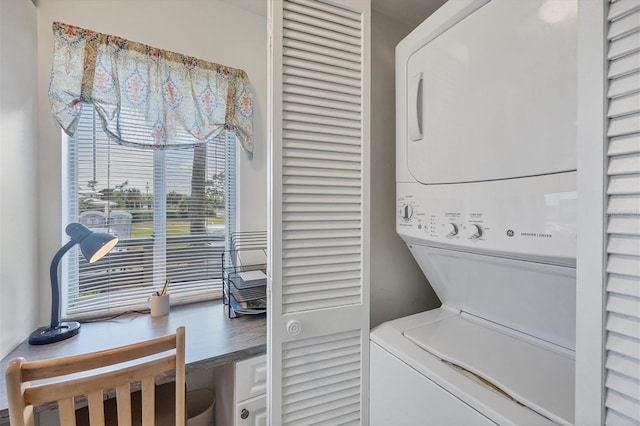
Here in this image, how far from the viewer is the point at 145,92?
164cm

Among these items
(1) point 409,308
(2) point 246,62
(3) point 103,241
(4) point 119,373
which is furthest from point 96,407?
(2) point 246,62

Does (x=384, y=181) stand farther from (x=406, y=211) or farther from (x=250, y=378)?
(x=250, y=378)

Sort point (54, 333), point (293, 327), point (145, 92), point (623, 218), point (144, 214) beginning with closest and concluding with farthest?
point (623, 218) < point (293, 327) < point (54, 333) < point (145, 92) < point (144, 214)

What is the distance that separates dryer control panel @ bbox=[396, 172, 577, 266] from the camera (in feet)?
2.00

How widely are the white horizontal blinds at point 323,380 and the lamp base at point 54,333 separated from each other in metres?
1.18

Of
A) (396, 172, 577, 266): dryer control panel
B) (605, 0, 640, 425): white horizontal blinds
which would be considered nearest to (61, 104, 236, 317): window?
(396, 172, 577, 266): dryer control panel

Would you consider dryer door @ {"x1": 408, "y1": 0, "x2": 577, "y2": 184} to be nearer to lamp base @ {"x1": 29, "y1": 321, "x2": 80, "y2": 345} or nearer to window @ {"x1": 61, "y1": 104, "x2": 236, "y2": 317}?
window @ {"x1": 61, "y1": 104, "x2": 236, "y2": 317}

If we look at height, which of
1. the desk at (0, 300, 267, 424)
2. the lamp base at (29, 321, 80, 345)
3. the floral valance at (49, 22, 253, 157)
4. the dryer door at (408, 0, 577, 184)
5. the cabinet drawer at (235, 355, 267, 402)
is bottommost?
the cabinet drawer at (235, 355, 267, 402)

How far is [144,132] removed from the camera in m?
1.69

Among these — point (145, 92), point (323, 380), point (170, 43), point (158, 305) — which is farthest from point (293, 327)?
point (170, 43)

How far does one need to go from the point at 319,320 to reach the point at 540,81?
943 millimetres

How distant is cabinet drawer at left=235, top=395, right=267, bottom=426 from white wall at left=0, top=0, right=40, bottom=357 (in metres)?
1.02

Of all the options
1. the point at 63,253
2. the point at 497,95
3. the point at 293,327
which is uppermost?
the point at 497,95

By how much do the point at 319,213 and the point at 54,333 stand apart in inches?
56.7
